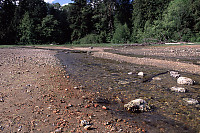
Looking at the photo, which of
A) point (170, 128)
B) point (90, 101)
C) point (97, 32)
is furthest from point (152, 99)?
point (97, 32)

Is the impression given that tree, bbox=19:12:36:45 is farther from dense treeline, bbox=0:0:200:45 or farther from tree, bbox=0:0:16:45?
tree, bbox=0:0:16:45

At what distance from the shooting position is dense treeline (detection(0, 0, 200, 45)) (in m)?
30.2

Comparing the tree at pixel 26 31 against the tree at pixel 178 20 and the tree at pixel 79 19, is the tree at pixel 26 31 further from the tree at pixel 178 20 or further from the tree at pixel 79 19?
the tree at pixel 178 20

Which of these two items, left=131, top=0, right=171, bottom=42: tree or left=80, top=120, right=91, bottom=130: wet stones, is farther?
left=131, top=0, right=171, bottom=42: tree

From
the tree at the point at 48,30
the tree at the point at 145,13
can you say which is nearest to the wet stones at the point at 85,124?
the tree at the point at 145,13

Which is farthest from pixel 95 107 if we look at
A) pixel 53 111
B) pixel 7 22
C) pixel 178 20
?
pixel 7 22

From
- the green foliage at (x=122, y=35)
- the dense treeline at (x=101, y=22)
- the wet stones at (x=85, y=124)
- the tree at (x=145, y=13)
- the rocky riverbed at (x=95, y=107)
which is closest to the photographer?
the wet stones at (x=85, y=124)

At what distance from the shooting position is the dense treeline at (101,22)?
3017 centimetres

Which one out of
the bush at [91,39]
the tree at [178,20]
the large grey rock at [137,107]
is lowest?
the large grey rock at [137,107]

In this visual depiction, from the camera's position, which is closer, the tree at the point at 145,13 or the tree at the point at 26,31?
the tree at the point at 145,13

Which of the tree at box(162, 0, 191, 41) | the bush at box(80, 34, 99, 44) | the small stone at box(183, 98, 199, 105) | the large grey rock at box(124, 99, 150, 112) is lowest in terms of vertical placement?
the small stone at box(183, 98, 199, 105)

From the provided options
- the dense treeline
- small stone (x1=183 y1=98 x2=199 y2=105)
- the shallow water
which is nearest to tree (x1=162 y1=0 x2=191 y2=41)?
the dense treeline

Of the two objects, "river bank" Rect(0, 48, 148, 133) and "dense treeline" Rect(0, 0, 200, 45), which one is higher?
"dense treeline" Rect(0, 0, 200, 45)

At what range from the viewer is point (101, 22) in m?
45.0
